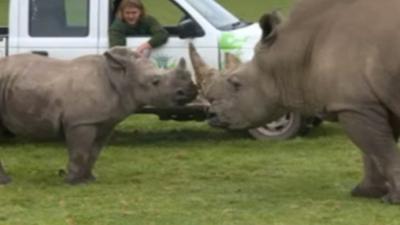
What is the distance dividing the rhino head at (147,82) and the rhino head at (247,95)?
0.28 metres

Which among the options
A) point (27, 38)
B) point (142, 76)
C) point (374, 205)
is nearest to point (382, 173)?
point (374, 205)

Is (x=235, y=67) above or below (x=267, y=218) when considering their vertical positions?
above

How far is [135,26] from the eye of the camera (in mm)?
14969

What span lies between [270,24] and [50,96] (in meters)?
1.98

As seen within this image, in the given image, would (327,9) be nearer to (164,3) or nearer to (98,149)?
(98,149)

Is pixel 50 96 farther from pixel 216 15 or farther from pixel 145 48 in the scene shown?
pixel 216 15

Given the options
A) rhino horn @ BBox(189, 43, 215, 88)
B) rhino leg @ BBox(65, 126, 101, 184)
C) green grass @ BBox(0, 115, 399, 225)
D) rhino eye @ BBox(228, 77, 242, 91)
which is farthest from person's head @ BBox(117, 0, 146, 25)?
rhino eye @ BBox(228, 77, 242, 91)

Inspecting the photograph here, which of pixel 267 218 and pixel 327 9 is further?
pixel 327 9

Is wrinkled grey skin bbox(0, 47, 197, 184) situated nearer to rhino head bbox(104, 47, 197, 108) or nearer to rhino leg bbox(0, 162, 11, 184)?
rhino head bbox(104, 47, 197, 108)

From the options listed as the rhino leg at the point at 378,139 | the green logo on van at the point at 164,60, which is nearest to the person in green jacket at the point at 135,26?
the green logo on van at the point at 164,60

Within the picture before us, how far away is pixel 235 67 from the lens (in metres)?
11.7

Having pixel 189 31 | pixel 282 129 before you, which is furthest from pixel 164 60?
pixel 282 129

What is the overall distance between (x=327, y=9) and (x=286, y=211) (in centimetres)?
168

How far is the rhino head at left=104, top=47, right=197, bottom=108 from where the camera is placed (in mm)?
11742
